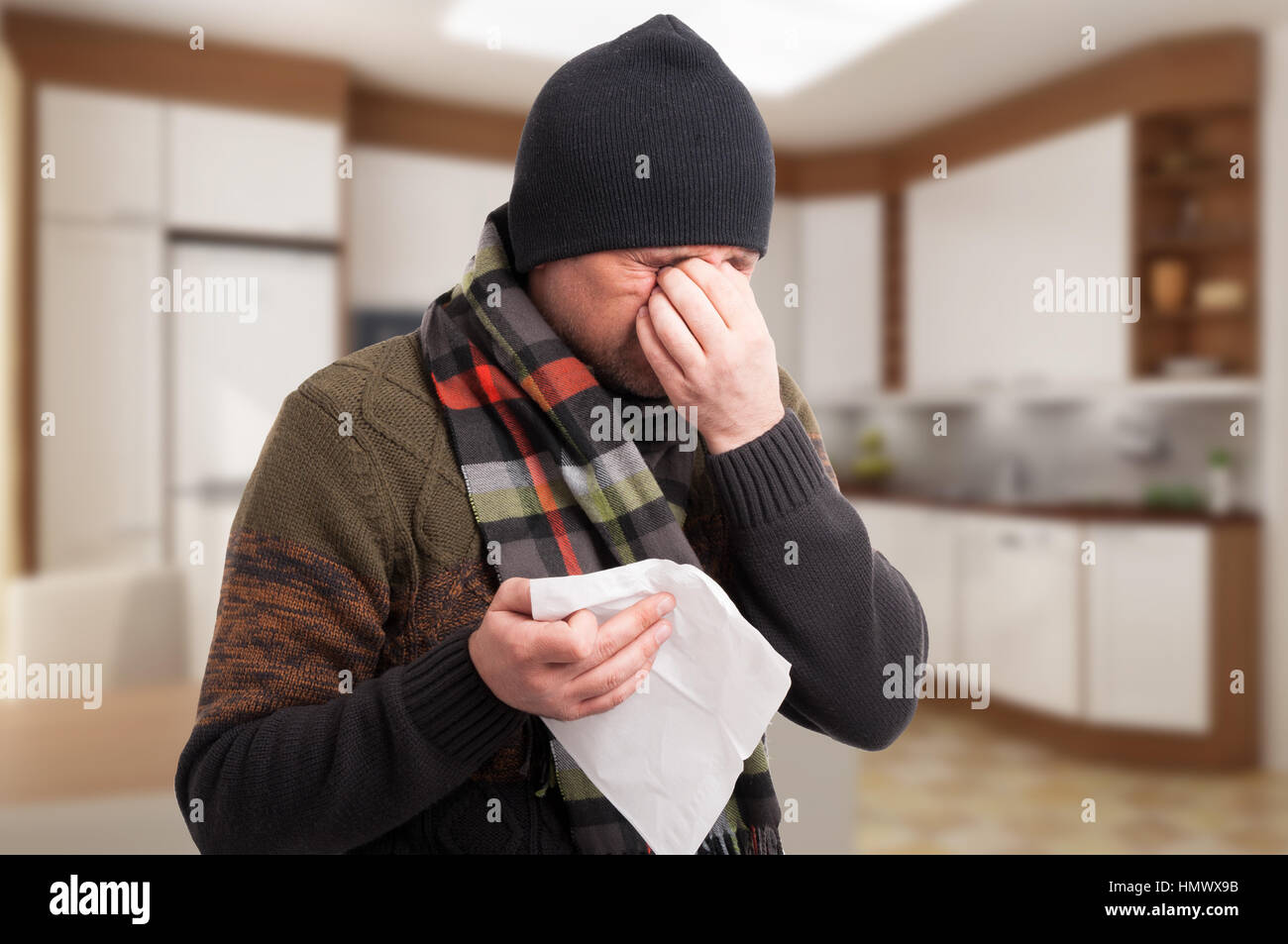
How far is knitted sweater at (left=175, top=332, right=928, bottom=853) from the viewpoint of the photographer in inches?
25.8

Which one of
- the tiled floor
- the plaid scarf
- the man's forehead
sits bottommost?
the tiled floor

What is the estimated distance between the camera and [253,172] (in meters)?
3.49

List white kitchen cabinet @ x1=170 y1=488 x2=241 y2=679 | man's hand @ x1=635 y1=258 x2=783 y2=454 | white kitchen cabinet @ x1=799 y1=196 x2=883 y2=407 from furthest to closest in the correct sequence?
white kitchen cabinet @ x1=799 y1=196 x2=883 y2=407, white kitchen cabinet @ x1=170 y1=488 x2=241 y2=679, man's hand @ x1=635 y1=258 x2=783 y2=454

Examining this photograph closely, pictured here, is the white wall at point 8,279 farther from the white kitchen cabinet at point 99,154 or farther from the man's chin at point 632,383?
the man's chin at point 632,383

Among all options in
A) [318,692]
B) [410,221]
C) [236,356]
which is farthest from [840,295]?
[318,692]

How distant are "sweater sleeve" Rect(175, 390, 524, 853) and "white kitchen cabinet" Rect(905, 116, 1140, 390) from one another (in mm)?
3472

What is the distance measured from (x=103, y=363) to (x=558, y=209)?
3068 mm

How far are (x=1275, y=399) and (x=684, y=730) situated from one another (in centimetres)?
339

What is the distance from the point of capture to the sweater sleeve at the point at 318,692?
2.13 ft

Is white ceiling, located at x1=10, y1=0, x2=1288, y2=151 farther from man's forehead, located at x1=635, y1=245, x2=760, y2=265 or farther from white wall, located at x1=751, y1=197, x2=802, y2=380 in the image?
man's forehead, located at x1=635, y1=245, x2=760, y2=265

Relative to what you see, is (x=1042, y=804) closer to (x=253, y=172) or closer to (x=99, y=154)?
(x=253, y=172)

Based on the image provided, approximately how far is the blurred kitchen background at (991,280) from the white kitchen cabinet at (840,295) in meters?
0.76

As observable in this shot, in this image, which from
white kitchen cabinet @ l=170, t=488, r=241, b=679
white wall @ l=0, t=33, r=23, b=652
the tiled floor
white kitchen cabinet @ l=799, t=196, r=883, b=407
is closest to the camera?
the tiled floor

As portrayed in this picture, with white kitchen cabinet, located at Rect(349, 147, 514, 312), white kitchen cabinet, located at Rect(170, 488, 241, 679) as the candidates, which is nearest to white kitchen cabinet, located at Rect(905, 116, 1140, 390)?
white kitchen cabinet, located at Rect(349, 147, 514, 312)
